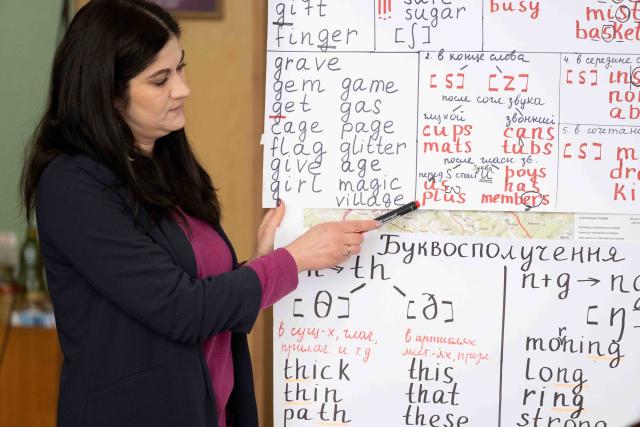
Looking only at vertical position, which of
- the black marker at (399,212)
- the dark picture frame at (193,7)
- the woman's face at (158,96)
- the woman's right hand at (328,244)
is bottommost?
the woman's right hand at (328,244)

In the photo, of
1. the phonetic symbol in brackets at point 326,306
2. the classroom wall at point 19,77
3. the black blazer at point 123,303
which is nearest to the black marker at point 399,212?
the phonetic symbol in brackets at point 326,306

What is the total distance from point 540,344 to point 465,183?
404 mm

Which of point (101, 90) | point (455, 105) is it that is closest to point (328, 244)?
point (455, 105)

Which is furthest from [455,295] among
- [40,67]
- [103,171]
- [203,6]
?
[40,67]

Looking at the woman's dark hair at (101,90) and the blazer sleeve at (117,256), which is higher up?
the woman's dark hair at (101,90)

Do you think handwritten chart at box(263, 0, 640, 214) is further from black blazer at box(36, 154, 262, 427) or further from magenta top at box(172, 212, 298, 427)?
black blazer at box(36, 154, 262, 427)

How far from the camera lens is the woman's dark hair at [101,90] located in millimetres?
1188

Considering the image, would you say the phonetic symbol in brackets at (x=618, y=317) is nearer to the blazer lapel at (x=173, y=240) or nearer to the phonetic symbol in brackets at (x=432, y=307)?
the phonetic symbol in brackets at (x=432, y=307)

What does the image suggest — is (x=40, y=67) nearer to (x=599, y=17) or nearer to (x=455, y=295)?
(x=455, y=295)

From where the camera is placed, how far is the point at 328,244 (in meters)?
1.51

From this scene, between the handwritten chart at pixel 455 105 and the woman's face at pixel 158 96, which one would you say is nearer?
the woman's face at pixel 158 96

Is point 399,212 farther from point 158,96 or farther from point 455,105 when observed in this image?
point 158,96

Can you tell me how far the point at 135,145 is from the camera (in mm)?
1348

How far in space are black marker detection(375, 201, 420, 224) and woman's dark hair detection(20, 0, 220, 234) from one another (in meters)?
0.52
